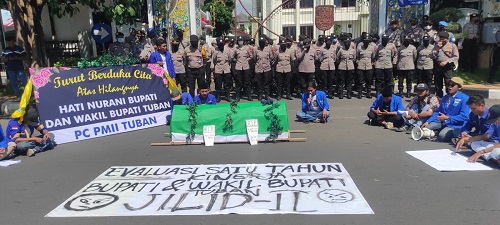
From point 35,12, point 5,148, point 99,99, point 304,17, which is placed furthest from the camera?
point 304,17

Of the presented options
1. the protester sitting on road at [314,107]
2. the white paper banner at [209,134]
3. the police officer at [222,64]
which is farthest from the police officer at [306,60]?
the white paper banner at [209,134]

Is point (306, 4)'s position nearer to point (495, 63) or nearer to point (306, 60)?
point (495, 63)

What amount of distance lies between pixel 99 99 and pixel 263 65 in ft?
16.4

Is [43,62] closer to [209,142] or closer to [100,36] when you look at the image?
[100,36]

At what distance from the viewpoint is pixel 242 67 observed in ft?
38.2

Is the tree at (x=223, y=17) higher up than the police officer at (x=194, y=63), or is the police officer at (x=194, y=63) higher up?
the tree at (x=223, y=17)

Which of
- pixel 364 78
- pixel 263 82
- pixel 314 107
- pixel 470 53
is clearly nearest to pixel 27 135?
pixel 314 107

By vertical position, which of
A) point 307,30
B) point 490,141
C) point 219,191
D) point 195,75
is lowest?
point 219,191

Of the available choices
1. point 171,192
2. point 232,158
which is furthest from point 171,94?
point 171,192

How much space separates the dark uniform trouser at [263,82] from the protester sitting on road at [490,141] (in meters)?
6.45

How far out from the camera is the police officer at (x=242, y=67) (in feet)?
38.0

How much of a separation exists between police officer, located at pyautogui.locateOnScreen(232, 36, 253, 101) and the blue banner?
3077mm

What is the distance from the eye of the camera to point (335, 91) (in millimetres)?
12711

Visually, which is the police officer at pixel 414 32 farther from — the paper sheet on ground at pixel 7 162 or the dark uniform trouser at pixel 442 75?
the paper sheet on ground at pixel 7 162
